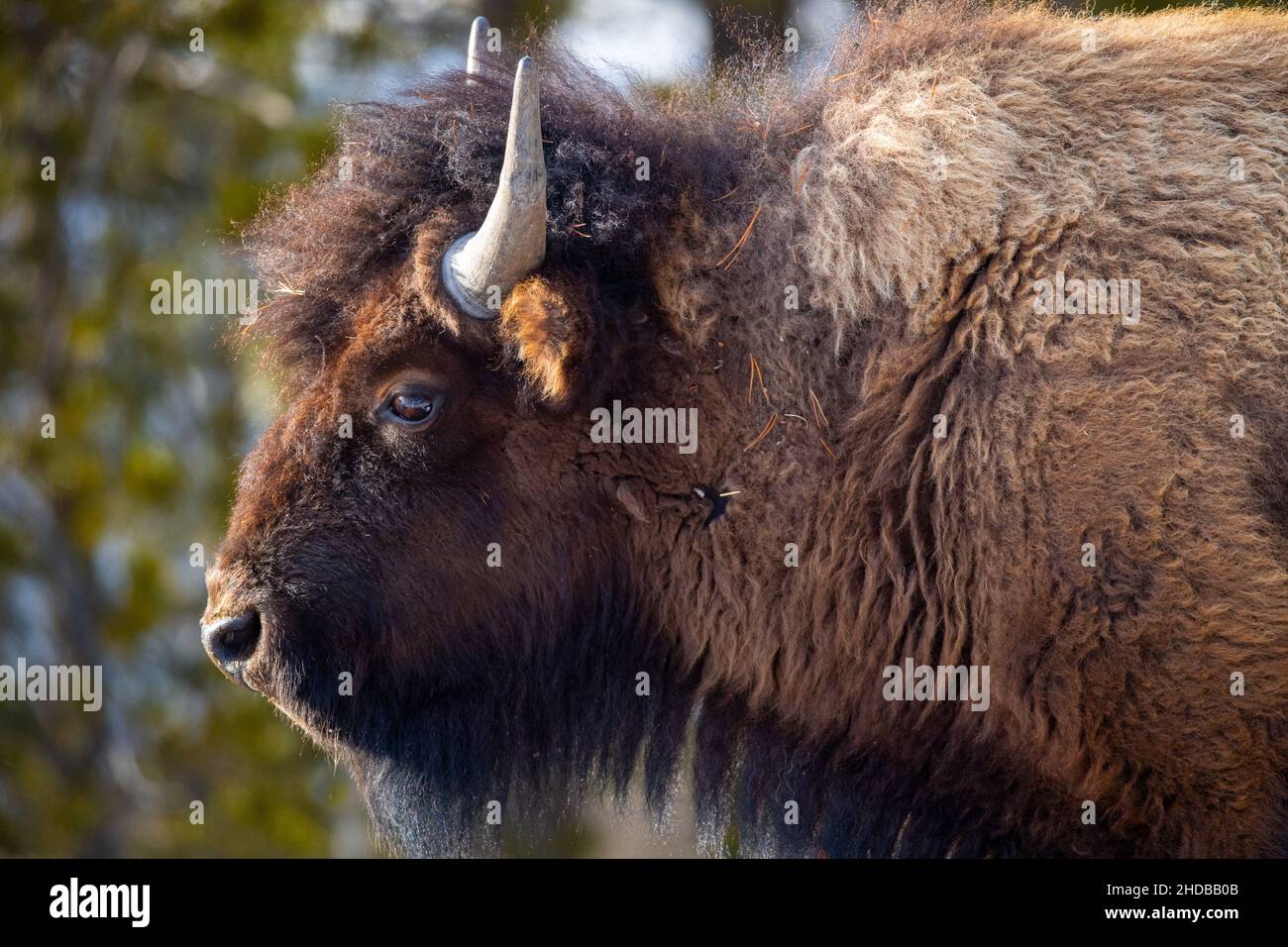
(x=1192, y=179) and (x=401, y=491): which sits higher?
(x=1192, y=179)

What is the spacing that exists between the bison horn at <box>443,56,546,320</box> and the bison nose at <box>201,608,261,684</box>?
117 cm

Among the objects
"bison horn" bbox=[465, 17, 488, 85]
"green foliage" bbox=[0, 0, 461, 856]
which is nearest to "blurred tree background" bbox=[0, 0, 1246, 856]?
"green foliage" bbox=[0, 0, 461, 856]

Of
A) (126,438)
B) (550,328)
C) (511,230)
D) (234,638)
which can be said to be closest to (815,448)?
(550,328)

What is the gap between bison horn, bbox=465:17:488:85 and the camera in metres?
4.40

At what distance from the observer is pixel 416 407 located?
156 inches

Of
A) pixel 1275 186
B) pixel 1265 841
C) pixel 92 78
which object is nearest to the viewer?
pixel 1265 841

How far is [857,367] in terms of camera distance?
3863mm

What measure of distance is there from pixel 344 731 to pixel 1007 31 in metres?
3.13

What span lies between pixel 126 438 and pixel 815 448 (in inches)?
460

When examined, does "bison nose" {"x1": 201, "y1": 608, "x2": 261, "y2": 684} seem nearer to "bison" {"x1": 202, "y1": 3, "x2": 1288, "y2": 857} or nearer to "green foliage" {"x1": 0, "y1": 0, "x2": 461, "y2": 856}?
"bison" {"x1": 202, "y1": 3, "x2": 1288, "y2": 857}

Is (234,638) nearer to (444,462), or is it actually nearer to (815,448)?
(444,462)

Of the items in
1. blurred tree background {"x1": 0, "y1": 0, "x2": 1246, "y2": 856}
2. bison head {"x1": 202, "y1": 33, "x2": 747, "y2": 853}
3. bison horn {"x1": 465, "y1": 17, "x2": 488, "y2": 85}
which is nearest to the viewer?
bison head {"x1": 202, "y1": 33, "x2": 747, "y2": 853}
